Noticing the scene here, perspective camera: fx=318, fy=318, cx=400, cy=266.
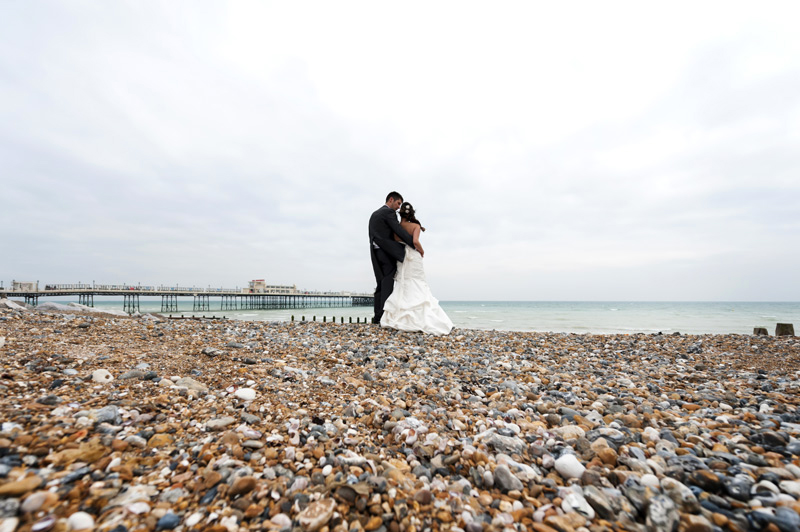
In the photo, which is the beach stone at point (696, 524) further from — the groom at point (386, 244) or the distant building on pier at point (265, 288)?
the distant building on pier at point (265, 288)

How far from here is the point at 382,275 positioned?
25.4 feet

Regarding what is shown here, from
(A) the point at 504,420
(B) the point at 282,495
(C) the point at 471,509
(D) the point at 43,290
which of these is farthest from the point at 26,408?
(D) the point at 43,290

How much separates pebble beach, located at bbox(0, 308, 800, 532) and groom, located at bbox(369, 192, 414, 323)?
3.65m

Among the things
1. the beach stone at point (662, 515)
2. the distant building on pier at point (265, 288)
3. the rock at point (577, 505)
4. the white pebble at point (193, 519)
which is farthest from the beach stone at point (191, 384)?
the distant building on pier at point (265, 288)

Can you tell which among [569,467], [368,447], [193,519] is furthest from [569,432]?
[193,519]

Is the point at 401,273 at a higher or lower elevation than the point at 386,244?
lower

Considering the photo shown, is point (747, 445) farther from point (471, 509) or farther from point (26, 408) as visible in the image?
point (26, 408)

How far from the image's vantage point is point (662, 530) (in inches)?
56.0

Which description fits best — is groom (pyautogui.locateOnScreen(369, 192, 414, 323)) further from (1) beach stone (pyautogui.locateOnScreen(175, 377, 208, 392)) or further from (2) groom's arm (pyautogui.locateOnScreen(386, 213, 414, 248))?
(1) beach stone (pyautogui.locateOnScreen(175, 377, 208, 392))

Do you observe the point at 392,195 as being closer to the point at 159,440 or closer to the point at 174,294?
the point at 159,440

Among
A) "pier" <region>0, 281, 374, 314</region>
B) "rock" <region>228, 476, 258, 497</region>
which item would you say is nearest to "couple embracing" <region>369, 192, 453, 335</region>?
"rock" <region>228, 476, 258, 497</region>

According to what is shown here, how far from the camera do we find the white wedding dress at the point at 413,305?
6.74 m

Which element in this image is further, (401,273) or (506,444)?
(401,273)

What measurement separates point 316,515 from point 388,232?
621cm
